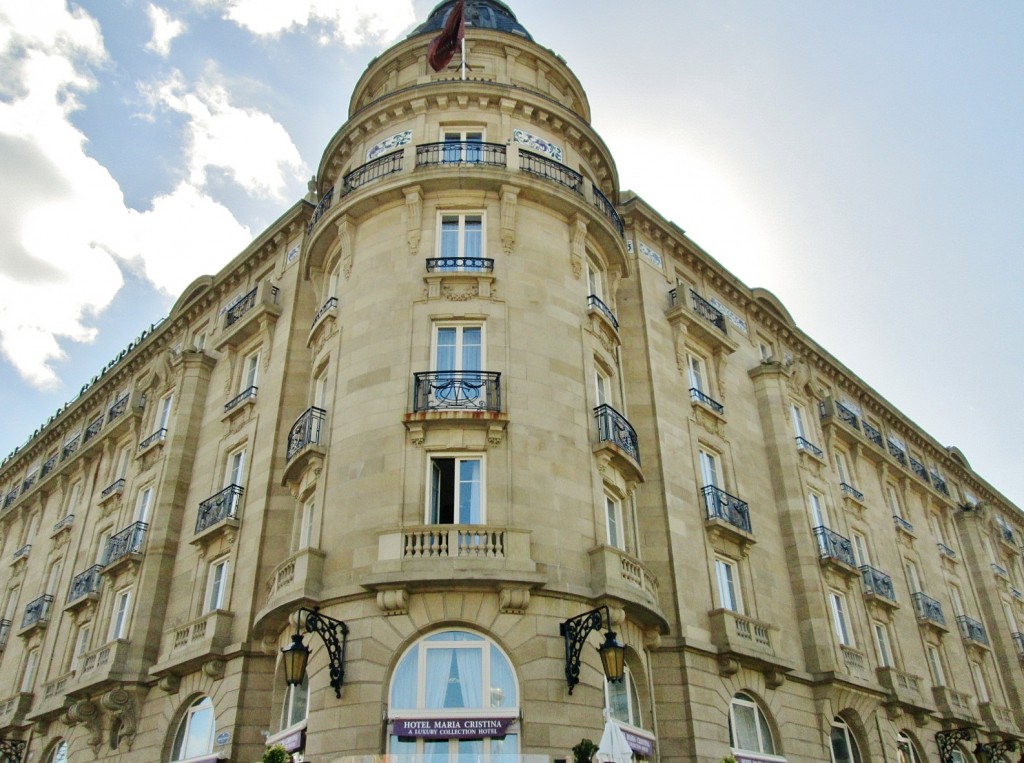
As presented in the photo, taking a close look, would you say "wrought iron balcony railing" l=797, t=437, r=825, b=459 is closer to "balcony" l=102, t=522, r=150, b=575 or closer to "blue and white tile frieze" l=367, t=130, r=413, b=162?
"blue and white tile frieze" l=367, t=130, r=413, b=162

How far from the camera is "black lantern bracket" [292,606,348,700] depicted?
53.5 feet

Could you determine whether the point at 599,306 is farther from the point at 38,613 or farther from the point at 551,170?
the point at 38,613

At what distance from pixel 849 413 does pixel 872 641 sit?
36.8 feet

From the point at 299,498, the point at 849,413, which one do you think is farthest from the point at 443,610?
the point at 849,413

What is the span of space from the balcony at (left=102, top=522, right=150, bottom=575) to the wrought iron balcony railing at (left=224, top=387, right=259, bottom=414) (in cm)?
→ 448

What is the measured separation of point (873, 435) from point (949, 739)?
42.2 ft

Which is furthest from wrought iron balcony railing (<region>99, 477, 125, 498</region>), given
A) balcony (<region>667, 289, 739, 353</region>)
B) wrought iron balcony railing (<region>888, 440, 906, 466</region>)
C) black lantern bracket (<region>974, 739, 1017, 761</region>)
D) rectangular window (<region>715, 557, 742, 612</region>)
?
black lantern bracket (<region>974, 739, 1017, 761</region>)

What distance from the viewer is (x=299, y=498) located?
21.0 metres

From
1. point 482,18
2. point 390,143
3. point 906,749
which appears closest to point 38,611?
point 390,143

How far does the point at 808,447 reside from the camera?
3019 centimetres

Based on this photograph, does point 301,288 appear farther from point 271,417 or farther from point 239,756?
point 239,756

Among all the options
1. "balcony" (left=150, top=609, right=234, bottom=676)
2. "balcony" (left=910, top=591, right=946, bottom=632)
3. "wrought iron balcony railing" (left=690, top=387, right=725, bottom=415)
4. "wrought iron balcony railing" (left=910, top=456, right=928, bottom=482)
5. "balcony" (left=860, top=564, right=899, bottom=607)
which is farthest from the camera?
"wrought iron balcony railing" (left=910, top=456, right=928, bottom=482)

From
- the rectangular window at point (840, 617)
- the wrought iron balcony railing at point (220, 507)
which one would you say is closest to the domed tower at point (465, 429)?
the wrought iron balcony railing at point (220, 507)

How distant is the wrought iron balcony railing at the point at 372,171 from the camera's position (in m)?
23.9
